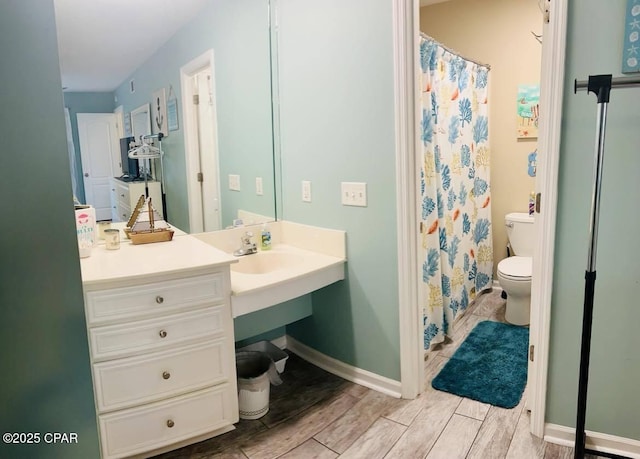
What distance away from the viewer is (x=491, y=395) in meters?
2.26

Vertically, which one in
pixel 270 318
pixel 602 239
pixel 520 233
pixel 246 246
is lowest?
pixel 270 318

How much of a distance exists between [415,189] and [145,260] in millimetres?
1297

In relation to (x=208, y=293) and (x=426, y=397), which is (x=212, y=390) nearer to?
(x=208, y=293)

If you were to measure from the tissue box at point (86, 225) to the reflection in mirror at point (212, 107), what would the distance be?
10.4 inches

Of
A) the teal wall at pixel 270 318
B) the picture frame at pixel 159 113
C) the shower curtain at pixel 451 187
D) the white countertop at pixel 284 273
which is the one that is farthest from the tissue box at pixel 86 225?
the shower curtain at pixel 451 187

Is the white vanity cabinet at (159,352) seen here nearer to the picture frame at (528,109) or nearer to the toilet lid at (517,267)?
the toilet lid at (517,267)

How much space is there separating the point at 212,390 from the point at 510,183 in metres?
3.00

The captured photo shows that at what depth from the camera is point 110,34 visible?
2.06 m

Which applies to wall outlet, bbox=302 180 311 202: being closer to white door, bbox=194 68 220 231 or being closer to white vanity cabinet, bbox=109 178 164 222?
white door, bbox=194 68 220 231

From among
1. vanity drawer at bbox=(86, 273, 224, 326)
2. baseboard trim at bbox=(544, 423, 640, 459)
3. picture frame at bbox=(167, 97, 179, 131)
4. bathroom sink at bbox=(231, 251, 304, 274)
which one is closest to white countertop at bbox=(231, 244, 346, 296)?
bathroom sink at bbox=(231, 251, 304, 274)

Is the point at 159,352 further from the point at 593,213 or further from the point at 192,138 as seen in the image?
the point at 593,213

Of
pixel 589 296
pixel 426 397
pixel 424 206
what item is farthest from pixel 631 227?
pixel 426 397

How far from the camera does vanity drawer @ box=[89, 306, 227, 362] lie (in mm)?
1667

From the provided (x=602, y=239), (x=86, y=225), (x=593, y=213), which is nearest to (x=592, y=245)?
(x=593, y=213)
